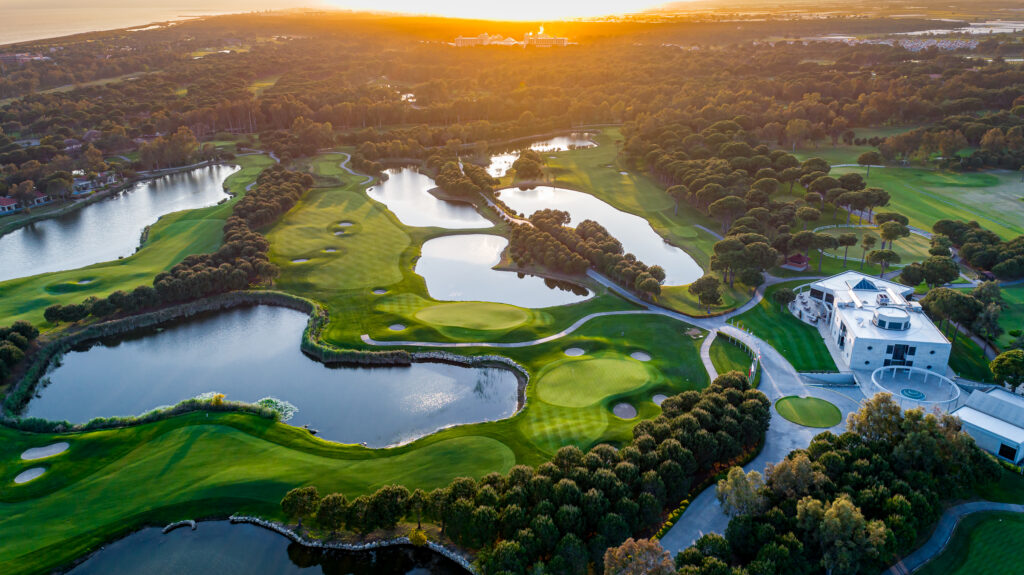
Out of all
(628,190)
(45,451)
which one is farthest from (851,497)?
(628,190)

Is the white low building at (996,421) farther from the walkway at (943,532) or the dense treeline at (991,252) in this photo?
the dense treeline at (991,252)

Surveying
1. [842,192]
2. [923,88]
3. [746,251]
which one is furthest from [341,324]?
[923,88]

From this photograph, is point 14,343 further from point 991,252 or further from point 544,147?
point 544,147

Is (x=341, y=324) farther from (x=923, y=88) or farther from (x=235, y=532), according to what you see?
(x=923, y=88)

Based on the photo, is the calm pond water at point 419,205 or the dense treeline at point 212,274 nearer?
the dense treeline at point 212,274

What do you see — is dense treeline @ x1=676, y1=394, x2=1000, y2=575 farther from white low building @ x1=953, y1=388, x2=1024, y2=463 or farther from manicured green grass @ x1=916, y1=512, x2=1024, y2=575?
white low building @ x1=953, y1=388, x2=1024, y2=463

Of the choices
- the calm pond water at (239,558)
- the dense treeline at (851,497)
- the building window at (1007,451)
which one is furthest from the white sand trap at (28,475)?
the building window at (1007,451)
